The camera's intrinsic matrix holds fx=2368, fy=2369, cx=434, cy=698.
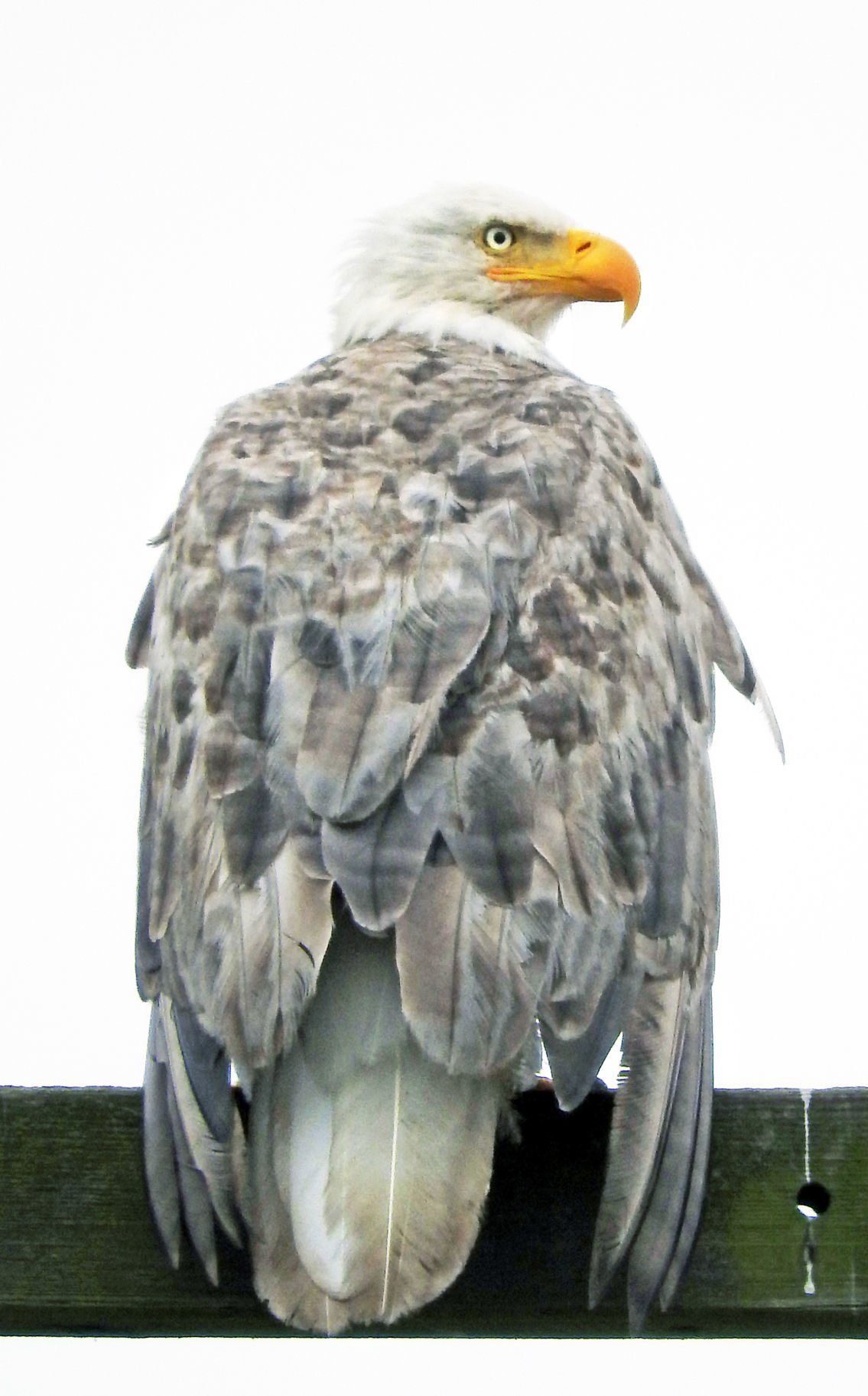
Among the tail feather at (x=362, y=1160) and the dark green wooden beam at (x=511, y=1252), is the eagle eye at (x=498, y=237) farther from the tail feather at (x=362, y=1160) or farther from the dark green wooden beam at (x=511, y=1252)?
the dark green wooden beam at (x=511, y=1252)

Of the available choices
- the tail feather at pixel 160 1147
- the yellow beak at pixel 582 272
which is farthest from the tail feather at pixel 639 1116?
the yellow beak at pixel 582 272

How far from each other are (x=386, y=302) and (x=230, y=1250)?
3.77 metres

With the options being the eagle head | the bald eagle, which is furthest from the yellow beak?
the bald eagle

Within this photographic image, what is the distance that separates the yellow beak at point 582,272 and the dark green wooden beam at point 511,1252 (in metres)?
3.64

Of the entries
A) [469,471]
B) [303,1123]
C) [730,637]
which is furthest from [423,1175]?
[730,637]

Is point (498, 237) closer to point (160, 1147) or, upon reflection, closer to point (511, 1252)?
point (160, 1147)

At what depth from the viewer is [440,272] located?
23.1 feet

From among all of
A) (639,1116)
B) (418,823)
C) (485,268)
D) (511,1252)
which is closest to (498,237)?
(485,268)

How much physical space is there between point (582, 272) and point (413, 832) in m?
3.34

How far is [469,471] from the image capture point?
4.86 meters

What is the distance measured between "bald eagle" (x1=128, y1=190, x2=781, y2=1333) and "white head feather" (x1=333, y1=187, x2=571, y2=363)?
59.0 inches

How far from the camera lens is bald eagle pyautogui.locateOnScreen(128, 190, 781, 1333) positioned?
3758mm

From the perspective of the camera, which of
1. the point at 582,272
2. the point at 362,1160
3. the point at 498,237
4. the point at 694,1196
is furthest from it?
the point at 498,237

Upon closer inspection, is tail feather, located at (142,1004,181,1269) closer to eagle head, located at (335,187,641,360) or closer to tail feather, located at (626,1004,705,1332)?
tail feather, located at (626,1004,705,1332)
